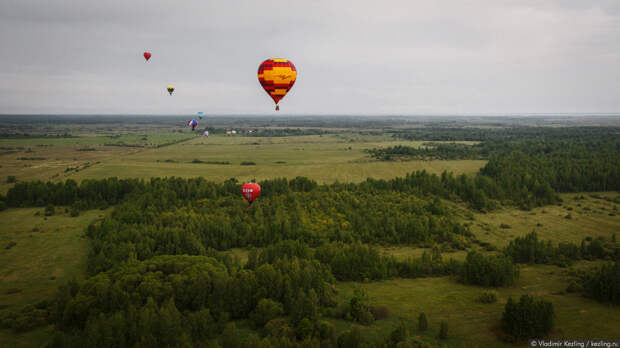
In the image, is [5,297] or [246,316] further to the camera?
[5,297]

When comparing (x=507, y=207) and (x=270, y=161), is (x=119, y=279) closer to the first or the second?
(x=507, y=207)

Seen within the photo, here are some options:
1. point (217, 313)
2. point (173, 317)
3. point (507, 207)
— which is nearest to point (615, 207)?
point (507, 207)

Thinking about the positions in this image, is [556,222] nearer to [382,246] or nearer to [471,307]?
[382,246]

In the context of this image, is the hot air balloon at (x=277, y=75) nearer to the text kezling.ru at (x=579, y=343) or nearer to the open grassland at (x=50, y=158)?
the text kezling.ru at (x=579, y=343)

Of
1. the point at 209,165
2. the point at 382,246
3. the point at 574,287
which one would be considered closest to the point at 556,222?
the point at 574,287

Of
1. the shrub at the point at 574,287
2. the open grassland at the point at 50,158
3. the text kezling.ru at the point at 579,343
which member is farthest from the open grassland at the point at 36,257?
the shrub at the point at 574,287

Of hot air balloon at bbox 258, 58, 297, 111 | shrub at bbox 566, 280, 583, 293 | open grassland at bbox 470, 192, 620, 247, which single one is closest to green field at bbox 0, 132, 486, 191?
open grassland at bbox 470, 192, 620, 247
